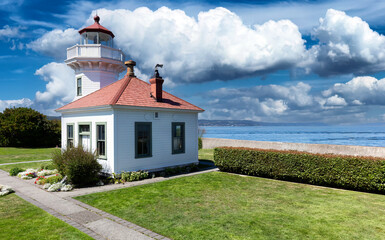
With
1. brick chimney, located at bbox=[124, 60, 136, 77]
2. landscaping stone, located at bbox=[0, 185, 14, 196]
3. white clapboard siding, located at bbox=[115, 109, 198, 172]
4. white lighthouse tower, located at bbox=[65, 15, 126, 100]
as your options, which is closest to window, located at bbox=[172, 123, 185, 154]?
white clapboard siding, located at bbox=[115, 109, 198, 172]

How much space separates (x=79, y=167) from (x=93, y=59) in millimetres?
11099

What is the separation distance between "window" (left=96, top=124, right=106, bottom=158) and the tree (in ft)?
77.3

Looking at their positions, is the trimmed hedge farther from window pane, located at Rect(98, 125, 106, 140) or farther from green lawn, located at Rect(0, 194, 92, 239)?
green lawn, located at Rect(0, 194, 92, 239)

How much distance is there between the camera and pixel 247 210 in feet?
25.2

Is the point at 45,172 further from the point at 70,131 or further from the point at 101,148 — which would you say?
the point at 101,148

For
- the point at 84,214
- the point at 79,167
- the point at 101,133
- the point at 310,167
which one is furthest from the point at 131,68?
the point at 310,167

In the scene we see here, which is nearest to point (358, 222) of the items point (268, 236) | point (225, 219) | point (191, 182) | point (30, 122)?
point (268, 236)

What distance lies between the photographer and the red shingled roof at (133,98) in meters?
12.6

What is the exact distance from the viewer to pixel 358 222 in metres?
6.75

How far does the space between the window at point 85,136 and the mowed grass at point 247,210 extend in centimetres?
451

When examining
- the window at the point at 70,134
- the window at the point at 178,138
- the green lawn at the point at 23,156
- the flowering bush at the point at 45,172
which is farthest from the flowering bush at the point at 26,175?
the window at the point at 178,138

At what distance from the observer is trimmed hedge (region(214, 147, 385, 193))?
32.4 feet

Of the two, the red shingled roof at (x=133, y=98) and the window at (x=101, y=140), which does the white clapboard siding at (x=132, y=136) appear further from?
the red shingled roof at (x=133, y=98)

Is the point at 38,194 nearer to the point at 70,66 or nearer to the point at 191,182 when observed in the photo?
the point at 191,182
